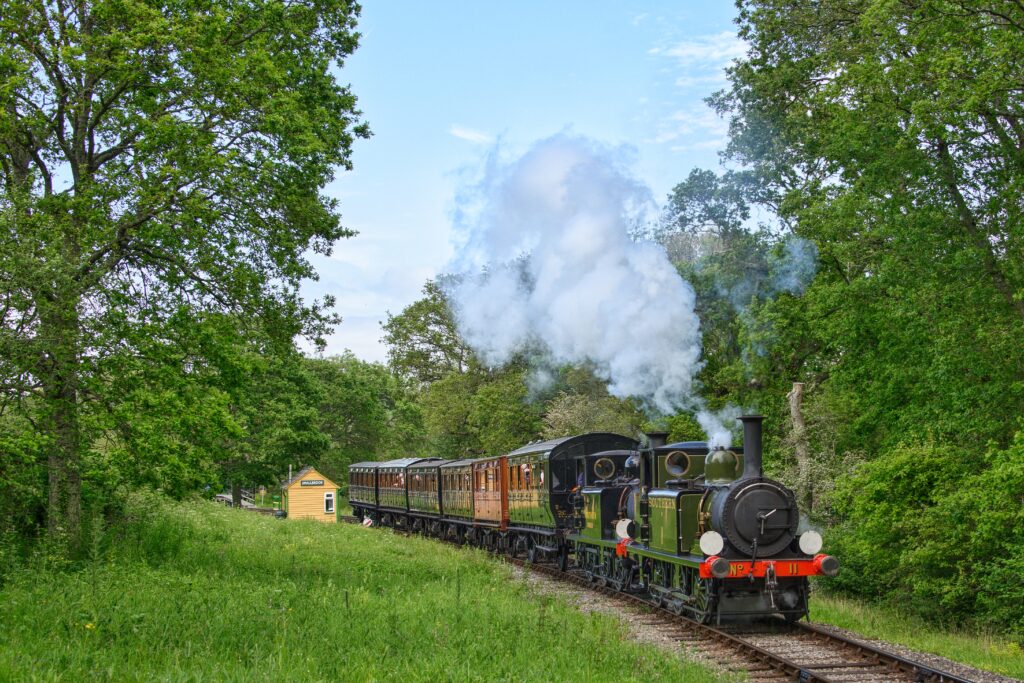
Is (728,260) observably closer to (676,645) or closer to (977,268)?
(977,268)

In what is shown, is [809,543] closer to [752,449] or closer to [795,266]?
[752,449]

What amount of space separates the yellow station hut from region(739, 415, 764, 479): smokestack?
31586 mm

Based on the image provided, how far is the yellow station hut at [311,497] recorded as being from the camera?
42.0 meters

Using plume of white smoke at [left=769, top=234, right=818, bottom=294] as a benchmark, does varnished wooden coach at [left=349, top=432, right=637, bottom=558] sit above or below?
below

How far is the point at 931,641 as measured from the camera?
12984 mm

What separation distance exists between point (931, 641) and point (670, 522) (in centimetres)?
389

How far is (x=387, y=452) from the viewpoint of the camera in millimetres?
64188

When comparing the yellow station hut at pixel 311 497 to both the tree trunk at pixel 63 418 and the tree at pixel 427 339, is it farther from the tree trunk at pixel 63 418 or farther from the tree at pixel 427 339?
the tree trunk at pixel 63 418

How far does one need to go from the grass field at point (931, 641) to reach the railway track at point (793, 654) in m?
0.95

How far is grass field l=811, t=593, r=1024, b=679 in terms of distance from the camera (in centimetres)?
1142

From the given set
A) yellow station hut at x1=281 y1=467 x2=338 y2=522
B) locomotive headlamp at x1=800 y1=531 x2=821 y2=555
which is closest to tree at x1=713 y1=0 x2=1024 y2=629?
locomotive headlamp at x1=800 y1=531 x2=821 y2=555

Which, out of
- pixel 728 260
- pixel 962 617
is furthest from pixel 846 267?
pixel 962 617

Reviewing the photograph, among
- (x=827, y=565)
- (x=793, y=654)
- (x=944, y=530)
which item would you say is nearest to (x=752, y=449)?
(x=827, y=565)

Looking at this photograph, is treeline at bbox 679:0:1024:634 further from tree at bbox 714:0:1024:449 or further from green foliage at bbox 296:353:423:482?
green foliage at bbox 296:353:423:482
